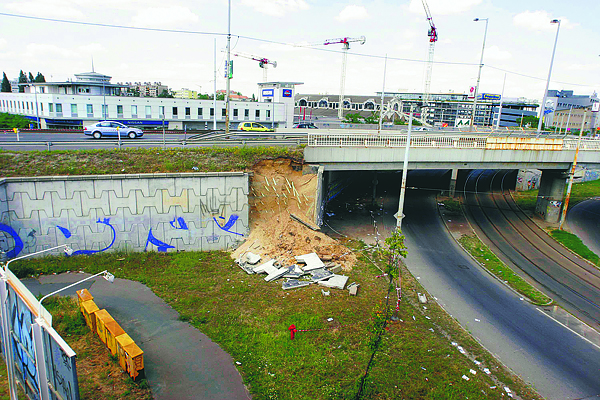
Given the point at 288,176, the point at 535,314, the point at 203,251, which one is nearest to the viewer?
the point at 535,314

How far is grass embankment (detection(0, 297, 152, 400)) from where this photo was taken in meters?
9.31

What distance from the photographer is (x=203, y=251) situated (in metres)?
19.5

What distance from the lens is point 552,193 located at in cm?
2973

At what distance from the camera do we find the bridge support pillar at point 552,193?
29.2 m

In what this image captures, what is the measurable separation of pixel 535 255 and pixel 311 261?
50.8 feet

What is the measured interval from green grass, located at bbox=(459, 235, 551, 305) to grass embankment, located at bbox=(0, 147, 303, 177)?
12420 millimetres

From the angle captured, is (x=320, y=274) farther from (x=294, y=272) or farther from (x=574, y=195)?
(x=574, y=195)

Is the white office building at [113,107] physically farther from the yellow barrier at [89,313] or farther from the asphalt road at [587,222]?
the yellow barrier at [89,313]

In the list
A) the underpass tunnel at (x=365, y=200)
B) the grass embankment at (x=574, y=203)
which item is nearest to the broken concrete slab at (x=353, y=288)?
the underpass tunnel at (x=365, y=200)

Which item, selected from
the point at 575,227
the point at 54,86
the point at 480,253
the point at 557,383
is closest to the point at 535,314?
the point at 557,383

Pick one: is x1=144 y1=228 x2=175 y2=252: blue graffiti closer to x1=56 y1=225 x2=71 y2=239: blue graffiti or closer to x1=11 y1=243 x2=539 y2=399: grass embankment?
x1=11 y1=243 x2=539 y2=399: grass embankment

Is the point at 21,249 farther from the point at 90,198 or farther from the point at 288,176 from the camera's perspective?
the point at 288,176

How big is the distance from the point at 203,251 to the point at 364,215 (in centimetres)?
1423

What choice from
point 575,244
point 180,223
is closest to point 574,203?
point 575,244
